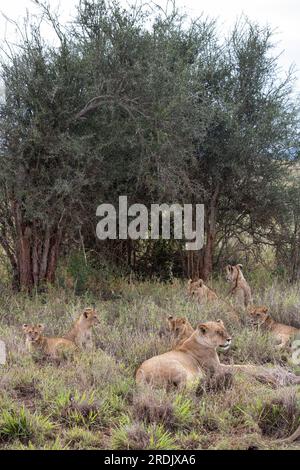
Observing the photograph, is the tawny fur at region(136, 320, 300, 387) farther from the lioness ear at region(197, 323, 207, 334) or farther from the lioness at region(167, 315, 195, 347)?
the lioness at region(167, 315, 195, 347)

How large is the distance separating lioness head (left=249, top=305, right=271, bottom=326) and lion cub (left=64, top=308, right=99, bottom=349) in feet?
7.50

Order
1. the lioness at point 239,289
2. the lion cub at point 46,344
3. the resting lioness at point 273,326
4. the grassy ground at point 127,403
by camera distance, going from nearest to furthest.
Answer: the grassy ground at point 127,403, the lion cub at point 46,344, the resting lioness at point 273,326, the lioness at point 239,289

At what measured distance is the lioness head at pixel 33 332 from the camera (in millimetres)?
9875

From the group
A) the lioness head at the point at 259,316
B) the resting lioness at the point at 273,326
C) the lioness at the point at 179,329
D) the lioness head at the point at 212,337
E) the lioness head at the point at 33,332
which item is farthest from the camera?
the lioness head at the point at 259,316

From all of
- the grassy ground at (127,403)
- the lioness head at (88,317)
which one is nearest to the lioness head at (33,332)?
the grassy ground at (127,403)

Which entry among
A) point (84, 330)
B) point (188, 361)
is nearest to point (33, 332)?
point (84, 330)

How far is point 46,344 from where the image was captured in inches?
386

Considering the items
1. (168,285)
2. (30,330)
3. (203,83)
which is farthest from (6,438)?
(203,83)

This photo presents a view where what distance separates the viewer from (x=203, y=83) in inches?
596

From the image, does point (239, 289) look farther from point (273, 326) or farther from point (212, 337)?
point (212, 337)

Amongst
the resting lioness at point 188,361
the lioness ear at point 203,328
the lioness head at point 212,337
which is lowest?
the resting lioness at point 188,361

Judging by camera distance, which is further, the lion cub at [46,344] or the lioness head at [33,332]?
the lioness head at [33,332]

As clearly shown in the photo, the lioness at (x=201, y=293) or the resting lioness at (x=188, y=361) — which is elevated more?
the lioness at (x=201, y=293)

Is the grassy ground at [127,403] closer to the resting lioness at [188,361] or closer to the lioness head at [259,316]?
the resting lioness at [188,361]
